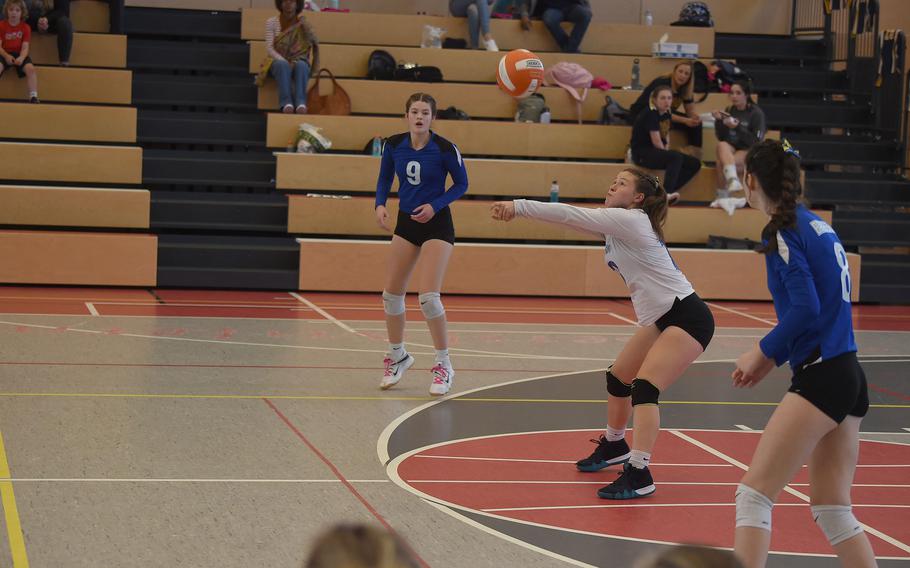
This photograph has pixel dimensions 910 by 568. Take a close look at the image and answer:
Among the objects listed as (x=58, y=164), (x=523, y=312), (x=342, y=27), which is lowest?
(x=523, y=312)

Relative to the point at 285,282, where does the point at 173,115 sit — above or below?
above

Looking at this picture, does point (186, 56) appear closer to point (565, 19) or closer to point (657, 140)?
point (565, 19)

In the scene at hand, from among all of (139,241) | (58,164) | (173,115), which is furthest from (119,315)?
(173,115)

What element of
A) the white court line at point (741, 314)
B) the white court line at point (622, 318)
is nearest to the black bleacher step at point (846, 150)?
the white court line at point (741, 314)

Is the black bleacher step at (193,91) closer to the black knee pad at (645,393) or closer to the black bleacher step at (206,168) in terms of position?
the black bleacher step at (206,168)

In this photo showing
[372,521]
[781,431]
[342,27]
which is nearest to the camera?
[781,431]

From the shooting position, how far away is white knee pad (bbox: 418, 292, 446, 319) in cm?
696

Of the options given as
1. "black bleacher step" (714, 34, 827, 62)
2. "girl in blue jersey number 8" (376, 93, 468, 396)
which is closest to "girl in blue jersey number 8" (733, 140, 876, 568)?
"girl in blue jersey number 8" (376, 93, 468, 396)

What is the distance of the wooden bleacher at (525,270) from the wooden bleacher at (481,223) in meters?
0.40

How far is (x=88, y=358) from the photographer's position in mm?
7766

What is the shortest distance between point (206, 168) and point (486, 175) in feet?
Answer: 10.7

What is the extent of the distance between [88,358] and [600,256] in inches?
244

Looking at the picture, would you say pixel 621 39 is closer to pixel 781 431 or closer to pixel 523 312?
pixel 523 312

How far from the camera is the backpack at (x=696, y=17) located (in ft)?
52.5
